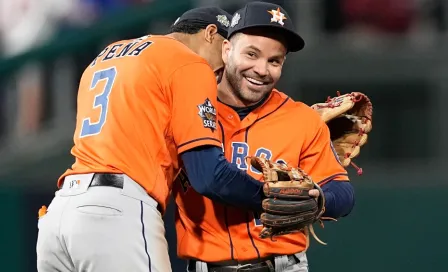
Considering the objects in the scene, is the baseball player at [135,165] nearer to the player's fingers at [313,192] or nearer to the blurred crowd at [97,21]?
the player's fingers at [313,192]

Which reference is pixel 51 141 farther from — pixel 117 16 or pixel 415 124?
pixel 415 124

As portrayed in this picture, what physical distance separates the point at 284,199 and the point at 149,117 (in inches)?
23.0

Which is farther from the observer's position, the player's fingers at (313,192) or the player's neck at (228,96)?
the player's neck at (228,96)

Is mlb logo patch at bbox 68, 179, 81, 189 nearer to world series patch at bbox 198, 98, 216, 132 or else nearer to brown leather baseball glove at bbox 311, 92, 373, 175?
world series patch at bbox 198, 98, 216, 132

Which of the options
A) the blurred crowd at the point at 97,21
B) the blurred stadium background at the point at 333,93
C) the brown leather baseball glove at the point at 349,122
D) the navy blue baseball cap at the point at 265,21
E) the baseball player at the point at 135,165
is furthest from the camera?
the blurred crowd at the point at 97,21

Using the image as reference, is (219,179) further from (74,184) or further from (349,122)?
(349,122)

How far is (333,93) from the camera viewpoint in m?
7.84

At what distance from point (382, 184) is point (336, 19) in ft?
6.79

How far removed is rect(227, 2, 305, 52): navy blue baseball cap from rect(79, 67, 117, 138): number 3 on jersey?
56 centimetres

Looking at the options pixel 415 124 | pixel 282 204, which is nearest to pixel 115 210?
pixel 282 204

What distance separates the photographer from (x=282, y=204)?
3.58 metres

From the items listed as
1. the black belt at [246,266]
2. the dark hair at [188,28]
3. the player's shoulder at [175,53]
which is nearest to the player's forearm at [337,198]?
the black belt at [246,266]

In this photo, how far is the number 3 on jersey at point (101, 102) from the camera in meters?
3.60

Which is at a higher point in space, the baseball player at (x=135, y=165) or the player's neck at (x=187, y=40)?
Answer: the player's neck at (x=187, y=40)
